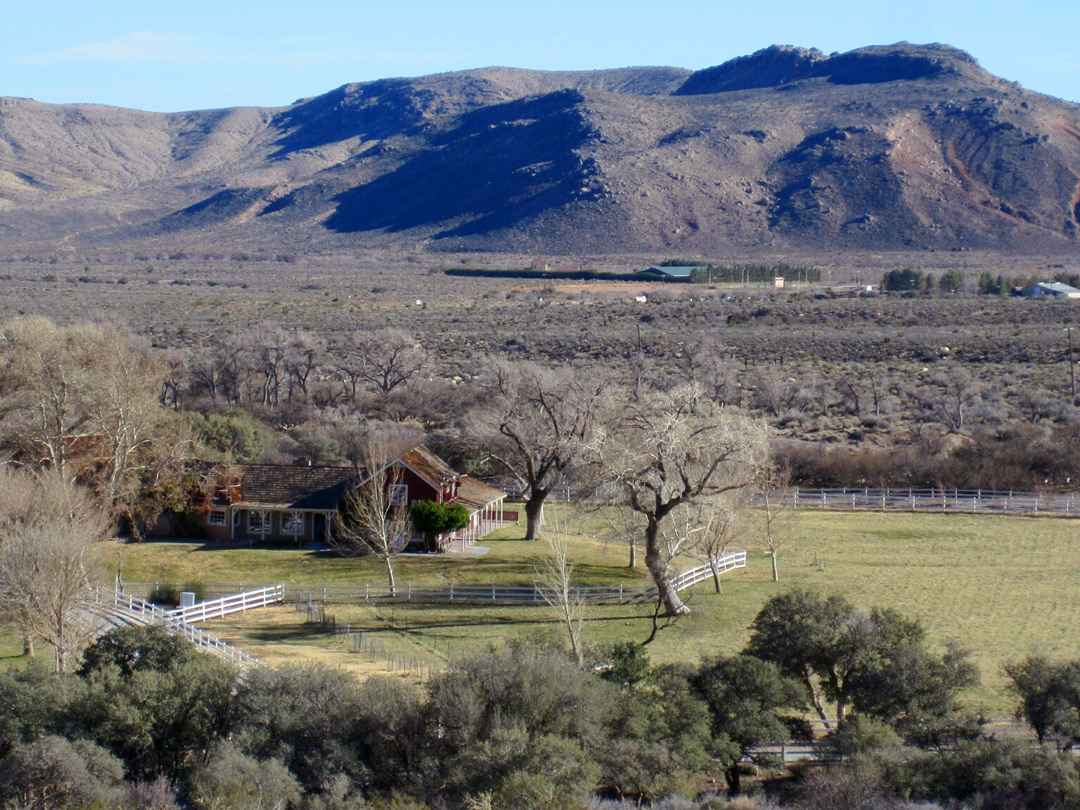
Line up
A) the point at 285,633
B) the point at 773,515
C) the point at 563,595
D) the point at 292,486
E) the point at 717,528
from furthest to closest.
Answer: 1. the point at 292,486
2. the point at 773,515
3. the point at 717,528
4. the point at 285,633
5. the point at 563,595

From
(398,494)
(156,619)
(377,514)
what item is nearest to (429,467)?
(398,494)

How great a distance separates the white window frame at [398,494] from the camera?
30.3m

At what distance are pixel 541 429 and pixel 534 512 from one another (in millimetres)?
2187

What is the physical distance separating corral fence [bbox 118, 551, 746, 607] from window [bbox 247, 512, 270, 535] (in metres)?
5.38

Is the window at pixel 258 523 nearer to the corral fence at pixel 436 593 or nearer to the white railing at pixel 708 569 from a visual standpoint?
the corral fence at pixel 436 593

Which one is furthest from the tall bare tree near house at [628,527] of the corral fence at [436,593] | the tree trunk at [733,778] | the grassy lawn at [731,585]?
the tree trunk at [733,778]

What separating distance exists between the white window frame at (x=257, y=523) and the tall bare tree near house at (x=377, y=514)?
6.69 feet

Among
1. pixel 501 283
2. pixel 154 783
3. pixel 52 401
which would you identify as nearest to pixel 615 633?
pixel 154 783

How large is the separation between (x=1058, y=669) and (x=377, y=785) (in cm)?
861

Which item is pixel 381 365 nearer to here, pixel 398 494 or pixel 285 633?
pixel 398 494

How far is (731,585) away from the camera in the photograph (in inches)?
1088

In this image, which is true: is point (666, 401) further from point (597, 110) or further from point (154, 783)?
point (597, 110)

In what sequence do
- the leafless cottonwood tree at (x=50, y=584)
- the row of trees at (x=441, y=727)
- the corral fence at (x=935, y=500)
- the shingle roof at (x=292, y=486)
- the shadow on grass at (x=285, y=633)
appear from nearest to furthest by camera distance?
the row of trees at (x=441, y=727) → the leafless cottonwood tree at (x=50, y=584) → the shadow on grass at (x=285, y=633) → the shingle roof at (x=292, y=486) → the corral fence at (x=935, y=500)

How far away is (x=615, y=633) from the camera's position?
76.4 ft
